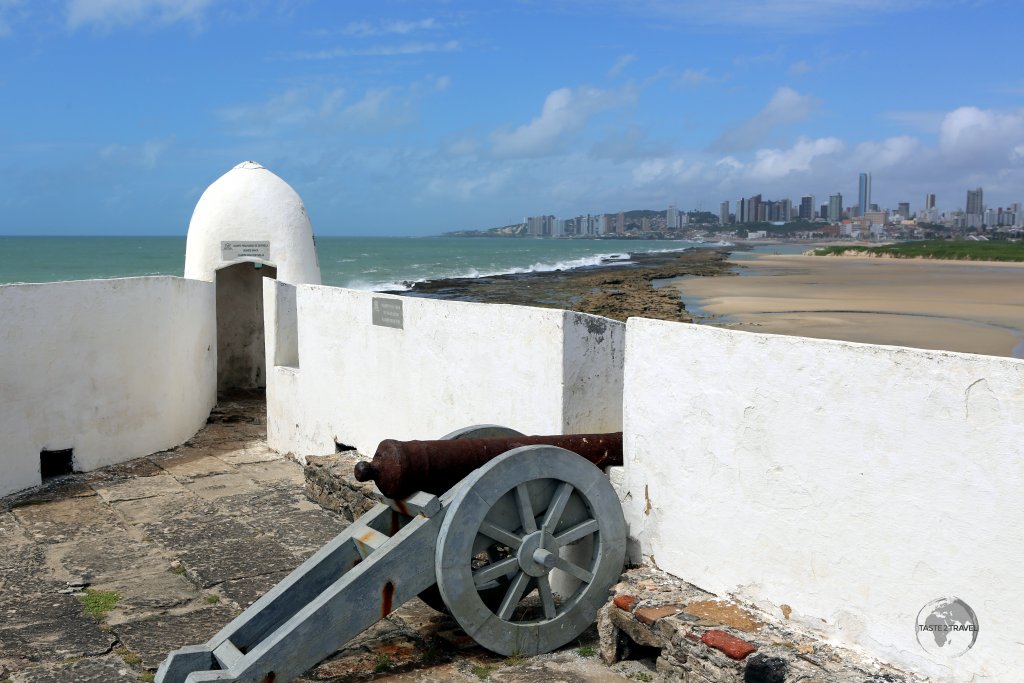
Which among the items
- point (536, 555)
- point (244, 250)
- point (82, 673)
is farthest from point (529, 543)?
point (244, 250)

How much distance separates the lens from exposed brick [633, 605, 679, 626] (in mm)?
4348

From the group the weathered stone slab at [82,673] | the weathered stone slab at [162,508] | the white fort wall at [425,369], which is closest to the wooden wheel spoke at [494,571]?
the white fort wall at [425,369]

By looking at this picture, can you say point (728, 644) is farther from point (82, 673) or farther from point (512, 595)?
point (82, 673)

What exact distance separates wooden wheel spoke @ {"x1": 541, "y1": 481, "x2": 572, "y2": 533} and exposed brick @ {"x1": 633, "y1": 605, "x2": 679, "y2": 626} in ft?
1.83

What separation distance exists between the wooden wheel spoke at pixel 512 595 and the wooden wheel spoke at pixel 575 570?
0.18 m

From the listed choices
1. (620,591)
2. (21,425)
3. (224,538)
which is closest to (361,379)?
(224,538)

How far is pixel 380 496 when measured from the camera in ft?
15.3

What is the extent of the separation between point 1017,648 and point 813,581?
0.86 metres

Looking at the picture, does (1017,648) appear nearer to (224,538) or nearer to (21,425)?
(224,538)

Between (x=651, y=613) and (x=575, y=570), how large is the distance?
454 mm

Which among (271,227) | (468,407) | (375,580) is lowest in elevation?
(375,580)

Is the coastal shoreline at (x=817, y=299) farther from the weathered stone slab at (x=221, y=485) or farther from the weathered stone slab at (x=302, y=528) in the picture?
the weathered stone slab at (x=302, y=528)

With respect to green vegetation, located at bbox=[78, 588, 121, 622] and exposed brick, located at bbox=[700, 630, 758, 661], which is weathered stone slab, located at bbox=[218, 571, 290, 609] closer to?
green vegetation, located at bbox=[78, 588, 121, 622]

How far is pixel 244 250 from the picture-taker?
11.2 m
